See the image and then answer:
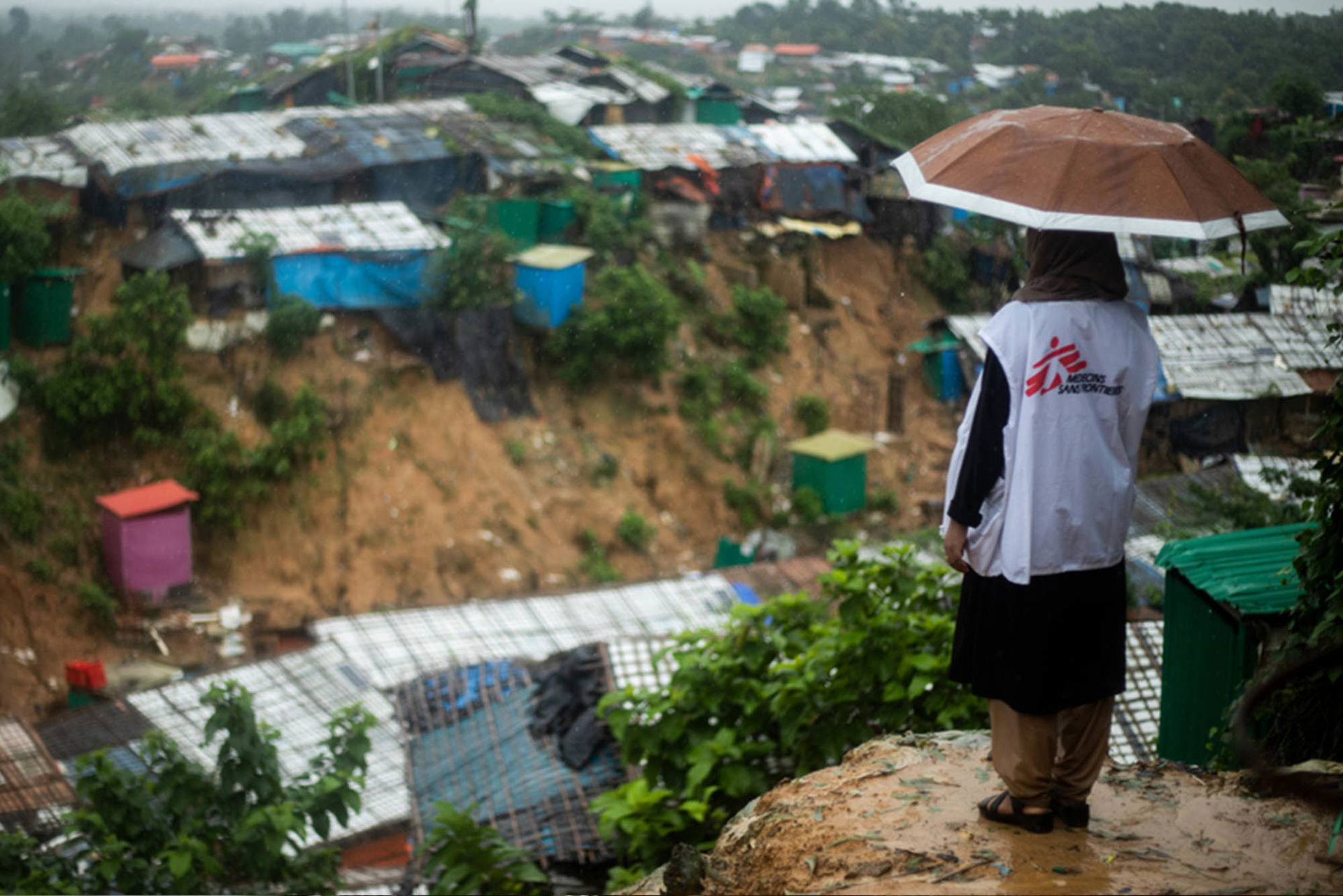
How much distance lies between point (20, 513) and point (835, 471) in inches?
392

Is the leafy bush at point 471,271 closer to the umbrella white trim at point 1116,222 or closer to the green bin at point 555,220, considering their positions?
the green bin at point 555,220

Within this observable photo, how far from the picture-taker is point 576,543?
14.5 m

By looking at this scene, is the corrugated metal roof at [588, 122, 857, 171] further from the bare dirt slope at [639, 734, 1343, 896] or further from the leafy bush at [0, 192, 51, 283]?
the bare dirt slope at [639, 734, 1343, 896]

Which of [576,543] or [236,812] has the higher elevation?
[236,812]

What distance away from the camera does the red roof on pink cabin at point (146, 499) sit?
11.7 meters

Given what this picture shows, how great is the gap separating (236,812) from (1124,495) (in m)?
3.40

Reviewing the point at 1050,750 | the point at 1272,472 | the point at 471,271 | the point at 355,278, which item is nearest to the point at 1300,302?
the point at 1272,472

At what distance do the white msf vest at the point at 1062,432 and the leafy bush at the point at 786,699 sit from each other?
3.60ft

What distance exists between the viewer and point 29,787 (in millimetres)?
6906

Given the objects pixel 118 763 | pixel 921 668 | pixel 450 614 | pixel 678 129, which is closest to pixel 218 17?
pixel 678 129

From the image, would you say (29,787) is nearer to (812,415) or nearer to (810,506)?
(810,506)

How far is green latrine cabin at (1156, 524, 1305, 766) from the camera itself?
3.20 meters

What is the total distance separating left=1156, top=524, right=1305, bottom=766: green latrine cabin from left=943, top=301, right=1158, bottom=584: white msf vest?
1.34 meters

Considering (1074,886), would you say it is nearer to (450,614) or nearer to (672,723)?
(672,723)
